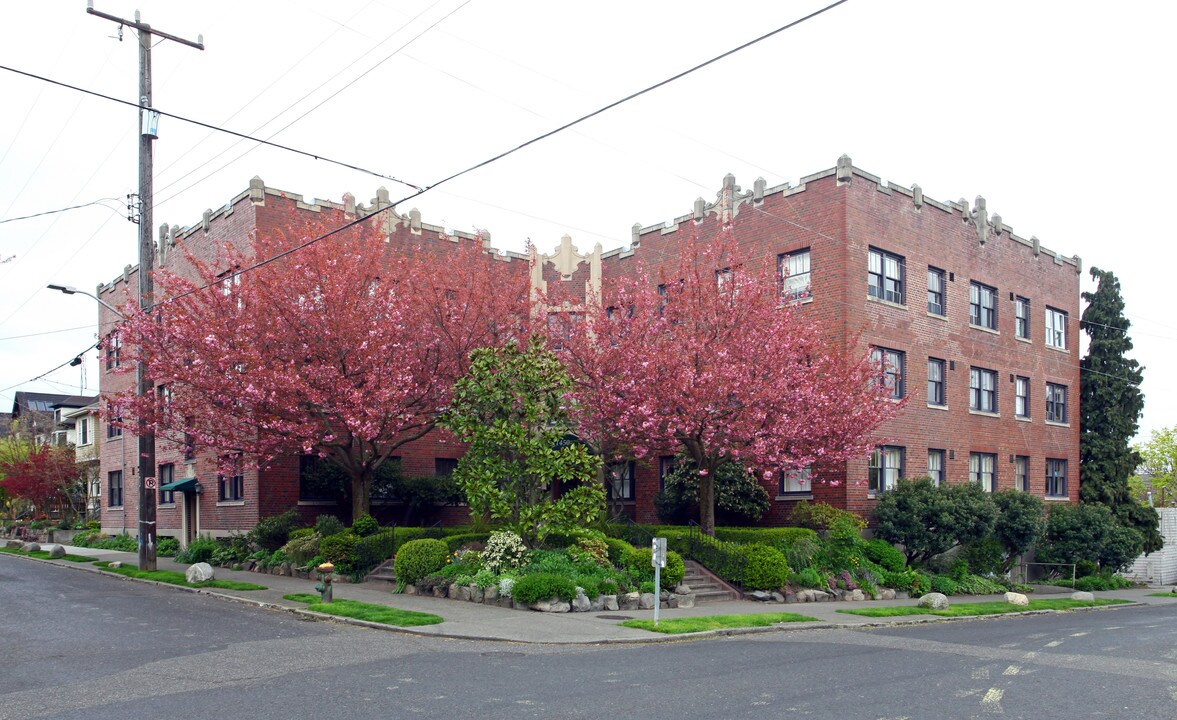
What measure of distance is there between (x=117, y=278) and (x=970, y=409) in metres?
32.8

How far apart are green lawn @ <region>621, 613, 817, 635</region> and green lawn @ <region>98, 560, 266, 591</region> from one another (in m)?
9.61

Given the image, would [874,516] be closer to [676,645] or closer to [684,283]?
[684,283]

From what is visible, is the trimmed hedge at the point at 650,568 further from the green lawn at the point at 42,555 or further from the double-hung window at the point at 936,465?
the green lawn at the point at 42,555

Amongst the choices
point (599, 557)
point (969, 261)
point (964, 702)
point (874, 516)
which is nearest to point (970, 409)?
point (969, 261)

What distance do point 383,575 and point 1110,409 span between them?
2857 centimetres

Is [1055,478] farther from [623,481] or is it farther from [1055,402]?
[623,481]

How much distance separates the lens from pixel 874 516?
27.8 meters

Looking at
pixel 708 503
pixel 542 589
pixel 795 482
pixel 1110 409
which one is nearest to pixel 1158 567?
pixel 1110 409

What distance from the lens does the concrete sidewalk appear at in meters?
16.1

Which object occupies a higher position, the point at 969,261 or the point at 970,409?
the point at 969,261

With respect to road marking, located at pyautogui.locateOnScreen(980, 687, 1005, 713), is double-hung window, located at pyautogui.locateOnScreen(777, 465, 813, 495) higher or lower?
higher

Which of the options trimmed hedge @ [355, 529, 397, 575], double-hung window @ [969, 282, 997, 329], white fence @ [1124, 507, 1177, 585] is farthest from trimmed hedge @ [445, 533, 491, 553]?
white fence @ [1124, 507, 1177, 585]

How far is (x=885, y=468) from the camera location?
2897cm

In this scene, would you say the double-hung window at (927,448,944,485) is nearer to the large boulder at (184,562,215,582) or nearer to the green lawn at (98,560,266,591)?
the green lawn at (98,560,266,591)
